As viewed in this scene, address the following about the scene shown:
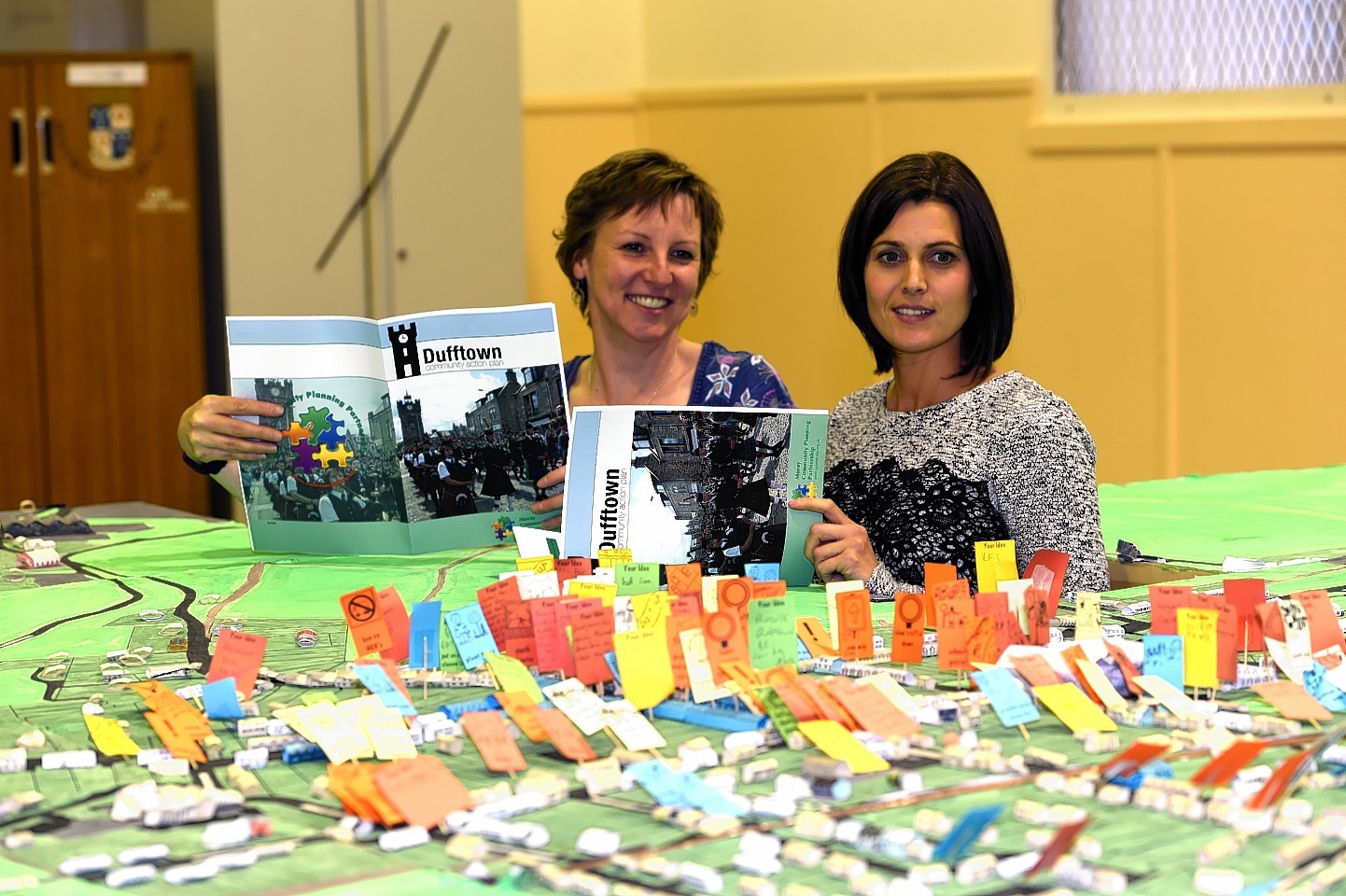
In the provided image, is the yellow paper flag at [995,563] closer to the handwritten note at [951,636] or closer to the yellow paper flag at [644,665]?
the handwritten note at [951,636]

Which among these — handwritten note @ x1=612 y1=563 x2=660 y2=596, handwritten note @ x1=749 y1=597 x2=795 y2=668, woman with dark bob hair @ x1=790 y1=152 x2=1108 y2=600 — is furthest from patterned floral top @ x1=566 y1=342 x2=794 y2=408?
handwritten note @ x1=749 y1=597 x2=795 y2=668

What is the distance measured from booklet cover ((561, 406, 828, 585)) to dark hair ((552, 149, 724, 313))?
67 cm

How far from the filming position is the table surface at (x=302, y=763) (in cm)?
103

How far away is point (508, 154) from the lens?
195 inches

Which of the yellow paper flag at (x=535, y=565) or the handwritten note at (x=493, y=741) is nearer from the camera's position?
the handwritten note at (x=493, y=741)

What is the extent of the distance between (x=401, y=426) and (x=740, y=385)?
0.70 meters

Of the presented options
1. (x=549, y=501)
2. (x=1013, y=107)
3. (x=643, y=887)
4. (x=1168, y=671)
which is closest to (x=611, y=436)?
(x=549, y=501)

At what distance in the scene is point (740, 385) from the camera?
9.01 feet

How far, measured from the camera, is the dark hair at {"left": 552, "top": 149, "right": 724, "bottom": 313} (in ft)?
8.79

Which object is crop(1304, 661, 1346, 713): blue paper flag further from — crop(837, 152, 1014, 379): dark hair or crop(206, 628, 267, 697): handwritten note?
crop(206, 628, 267, 697): handwritten note

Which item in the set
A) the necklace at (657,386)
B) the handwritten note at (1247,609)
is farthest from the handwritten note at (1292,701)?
the necklace at (657,386)

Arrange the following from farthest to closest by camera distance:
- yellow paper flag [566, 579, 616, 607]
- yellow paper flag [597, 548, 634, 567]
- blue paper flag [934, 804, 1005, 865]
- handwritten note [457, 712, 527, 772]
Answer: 1. yellow paper flag [597, 548, 634, 567]
2. yellow paper flag [566, 579, 616, 607]
3. handwritten note [457, 712, 527, 772]
4. blue paper flag [934, 804, 1005, 865]

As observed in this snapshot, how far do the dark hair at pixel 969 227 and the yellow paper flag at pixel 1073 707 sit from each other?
0.88 m

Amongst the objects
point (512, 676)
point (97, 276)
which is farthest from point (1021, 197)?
point (512, 676)
